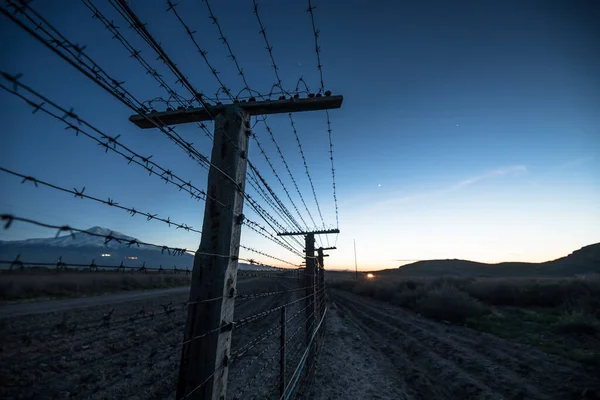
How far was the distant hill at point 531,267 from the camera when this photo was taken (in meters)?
81.7

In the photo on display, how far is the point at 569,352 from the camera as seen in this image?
823 centimetres

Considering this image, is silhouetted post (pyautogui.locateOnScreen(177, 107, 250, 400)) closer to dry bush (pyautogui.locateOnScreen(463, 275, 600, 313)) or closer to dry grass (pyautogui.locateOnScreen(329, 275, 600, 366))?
dry grass (pyautogui.locateOnScreen(329, 275, 600, 366))

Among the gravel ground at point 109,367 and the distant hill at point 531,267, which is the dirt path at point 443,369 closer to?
the gravel ground at point 109,367

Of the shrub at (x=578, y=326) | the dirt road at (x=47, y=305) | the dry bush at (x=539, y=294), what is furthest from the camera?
the dry bush at (x=539, y=294)

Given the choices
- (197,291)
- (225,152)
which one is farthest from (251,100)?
(197,291)

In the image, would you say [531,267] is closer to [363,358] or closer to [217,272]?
[363,358]

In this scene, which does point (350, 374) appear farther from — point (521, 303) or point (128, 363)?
point (521, 303)

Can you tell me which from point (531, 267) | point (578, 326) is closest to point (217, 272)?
point (578, 326)

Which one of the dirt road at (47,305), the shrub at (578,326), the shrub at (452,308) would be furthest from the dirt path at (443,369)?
the dirt road at (47,305)

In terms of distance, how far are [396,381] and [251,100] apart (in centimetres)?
851

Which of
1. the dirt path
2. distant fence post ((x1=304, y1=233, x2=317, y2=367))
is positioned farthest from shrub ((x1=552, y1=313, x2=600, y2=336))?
distant fence post ((x1=304, y1=233, x2=317, y2=367))

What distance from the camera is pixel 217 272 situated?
7.32 feet

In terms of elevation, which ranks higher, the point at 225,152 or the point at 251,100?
the point at 251,100

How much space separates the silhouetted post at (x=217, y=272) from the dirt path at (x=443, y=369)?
5.64 meters
